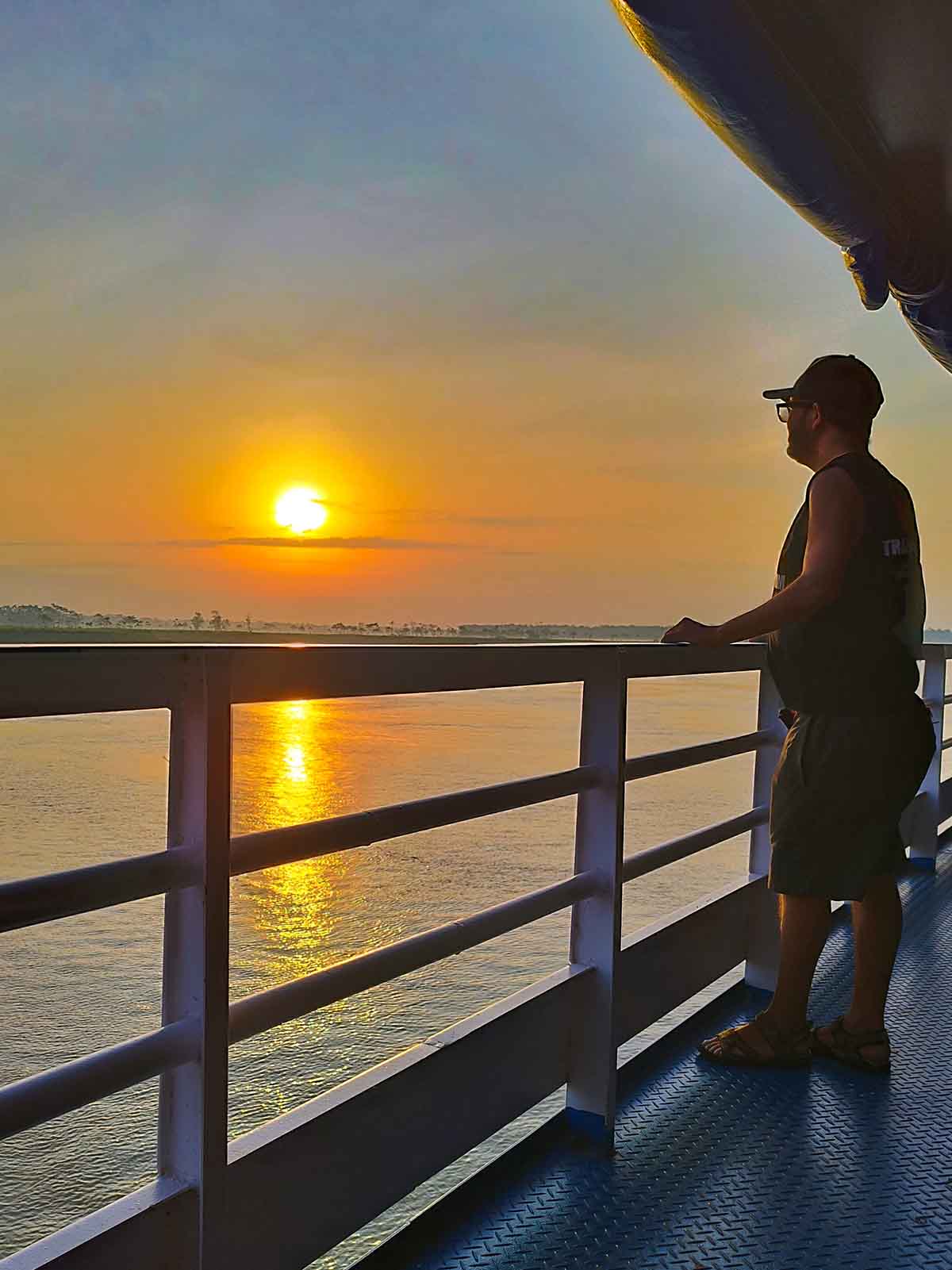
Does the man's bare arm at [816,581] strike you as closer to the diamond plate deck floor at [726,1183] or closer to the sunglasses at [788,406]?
the sunglasses at [788,406]

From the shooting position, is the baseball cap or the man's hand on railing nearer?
the man's hand on railing

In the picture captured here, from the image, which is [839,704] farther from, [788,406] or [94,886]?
[94,886]

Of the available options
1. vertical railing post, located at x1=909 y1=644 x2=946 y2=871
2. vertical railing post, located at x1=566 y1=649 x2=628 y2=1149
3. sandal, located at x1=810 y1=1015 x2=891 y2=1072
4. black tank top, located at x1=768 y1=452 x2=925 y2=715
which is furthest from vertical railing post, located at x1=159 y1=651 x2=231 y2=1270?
vertical railing post, located at x1=909 y1=644 x2=946 y2=871

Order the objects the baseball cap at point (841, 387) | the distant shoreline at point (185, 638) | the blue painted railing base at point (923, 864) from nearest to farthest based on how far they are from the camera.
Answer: the distant shoreline at point (185, 638) < the baseball cap at point (841, 387) < the blue painted railing base at point (923, 864)

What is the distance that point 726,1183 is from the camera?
1.96m

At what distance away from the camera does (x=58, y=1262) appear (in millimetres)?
1139

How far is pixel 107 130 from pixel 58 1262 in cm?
1963

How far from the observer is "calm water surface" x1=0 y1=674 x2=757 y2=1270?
8.55 ft

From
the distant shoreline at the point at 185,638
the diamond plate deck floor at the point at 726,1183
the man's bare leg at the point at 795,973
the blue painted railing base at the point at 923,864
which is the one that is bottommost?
the blue painted railing base at the point at 923,864

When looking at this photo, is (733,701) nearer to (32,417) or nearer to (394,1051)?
(394,1051)

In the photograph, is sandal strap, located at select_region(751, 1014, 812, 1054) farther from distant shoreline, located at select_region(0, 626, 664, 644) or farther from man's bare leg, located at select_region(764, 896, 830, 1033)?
distant shoreline, located at select_region(0, 626, 664, 644)

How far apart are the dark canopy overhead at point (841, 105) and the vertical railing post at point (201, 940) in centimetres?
182

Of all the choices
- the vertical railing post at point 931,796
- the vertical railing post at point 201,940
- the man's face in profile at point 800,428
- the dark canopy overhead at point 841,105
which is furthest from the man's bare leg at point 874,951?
the vertical railing post at point 931,796

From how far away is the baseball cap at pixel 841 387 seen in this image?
2.44 m
